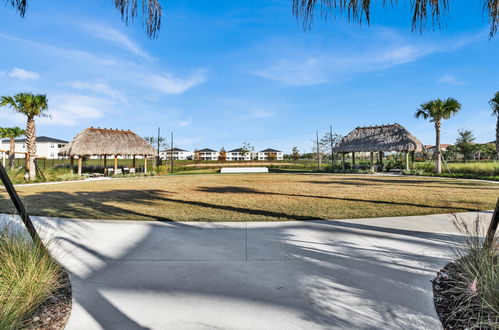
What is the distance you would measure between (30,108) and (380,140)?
1283 inches

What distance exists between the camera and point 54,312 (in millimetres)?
2264

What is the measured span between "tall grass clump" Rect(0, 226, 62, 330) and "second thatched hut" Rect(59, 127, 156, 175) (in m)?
22.4

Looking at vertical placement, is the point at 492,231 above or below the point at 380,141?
below

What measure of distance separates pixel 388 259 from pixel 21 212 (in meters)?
4.68

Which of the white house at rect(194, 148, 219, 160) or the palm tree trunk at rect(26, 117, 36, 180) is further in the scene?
the white house at rect(194, 148, 219, 160)

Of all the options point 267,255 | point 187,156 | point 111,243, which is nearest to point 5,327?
point 111,243

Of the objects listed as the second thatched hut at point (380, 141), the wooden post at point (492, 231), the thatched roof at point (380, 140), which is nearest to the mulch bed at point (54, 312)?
the wooden post at point (492, 231)

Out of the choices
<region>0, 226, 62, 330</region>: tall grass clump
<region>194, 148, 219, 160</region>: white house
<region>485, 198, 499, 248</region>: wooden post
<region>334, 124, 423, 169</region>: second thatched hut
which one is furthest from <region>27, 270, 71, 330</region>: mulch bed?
<region>194, 148, 219, 160</region>: white house

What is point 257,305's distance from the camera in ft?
7.76

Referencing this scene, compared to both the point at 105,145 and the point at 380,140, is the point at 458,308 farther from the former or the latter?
the point at 380,140

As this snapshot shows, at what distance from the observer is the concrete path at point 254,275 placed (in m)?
2.18

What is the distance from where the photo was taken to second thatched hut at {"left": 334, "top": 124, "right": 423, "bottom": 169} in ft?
83.8

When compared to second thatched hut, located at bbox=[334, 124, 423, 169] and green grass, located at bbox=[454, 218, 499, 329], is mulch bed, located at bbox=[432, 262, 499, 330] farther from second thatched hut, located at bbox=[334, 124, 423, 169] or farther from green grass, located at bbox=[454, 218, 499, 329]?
second thatched hut, located at bbox=[334, 124, 423, 169]

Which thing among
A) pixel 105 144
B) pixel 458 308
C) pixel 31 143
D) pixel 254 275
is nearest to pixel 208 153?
pixel 105 144
